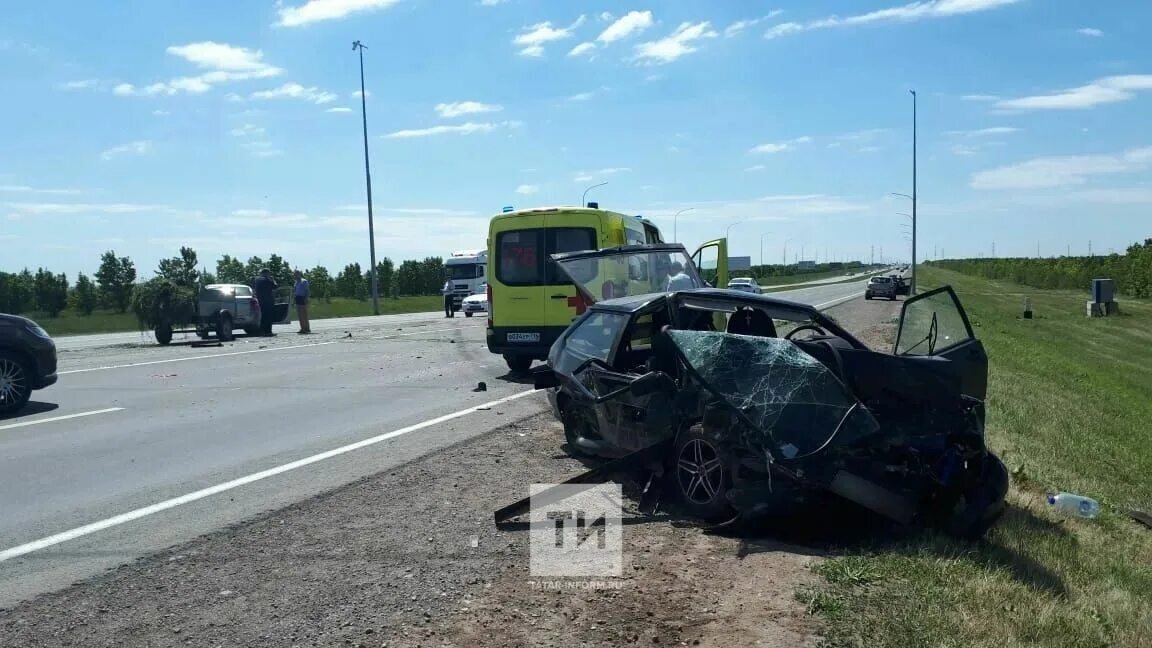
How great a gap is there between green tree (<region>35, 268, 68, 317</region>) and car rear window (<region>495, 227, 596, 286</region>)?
5067cm

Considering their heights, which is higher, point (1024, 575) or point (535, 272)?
point (535, 272)

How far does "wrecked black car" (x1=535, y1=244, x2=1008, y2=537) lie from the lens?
17.8ft

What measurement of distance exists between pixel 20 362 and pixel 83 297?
50774 mm

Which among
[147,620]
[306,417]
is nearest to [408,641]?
[147,620]

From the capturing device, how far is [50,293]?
2247 inches

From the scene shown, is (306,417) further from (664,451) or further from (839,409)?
(839,409)

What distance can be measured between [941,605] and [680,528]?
5.96ft

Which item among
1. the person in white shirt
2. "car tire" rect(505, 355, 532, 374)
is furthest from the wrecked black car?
"car tire" rect(505, 355, 532, 374)

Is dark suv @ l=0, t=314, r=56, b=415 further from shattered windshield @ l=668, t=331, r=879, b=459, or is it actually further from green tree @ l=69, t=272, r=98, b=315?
green tree @ l=69, t=272, r=98, b=315

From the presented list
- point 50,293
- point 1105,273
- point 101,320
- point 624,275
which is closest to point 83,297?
point 50,293

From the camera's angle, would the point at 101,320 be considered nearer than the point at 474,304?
No

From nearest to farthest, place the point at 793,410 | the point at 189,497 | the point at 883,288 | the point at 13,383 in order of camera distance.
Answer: the point at 793,410 < the point at 189,497 < the point at 13,383 < the point at 883,288

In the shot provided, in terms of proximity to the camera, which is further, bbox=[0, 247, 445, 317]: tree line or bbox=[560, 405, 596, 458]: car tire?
bbox=[0, 247, 445, 317]: tree line

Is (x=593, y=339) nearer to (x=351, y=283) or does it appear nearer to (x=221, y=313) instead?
(x=221, y=313)
